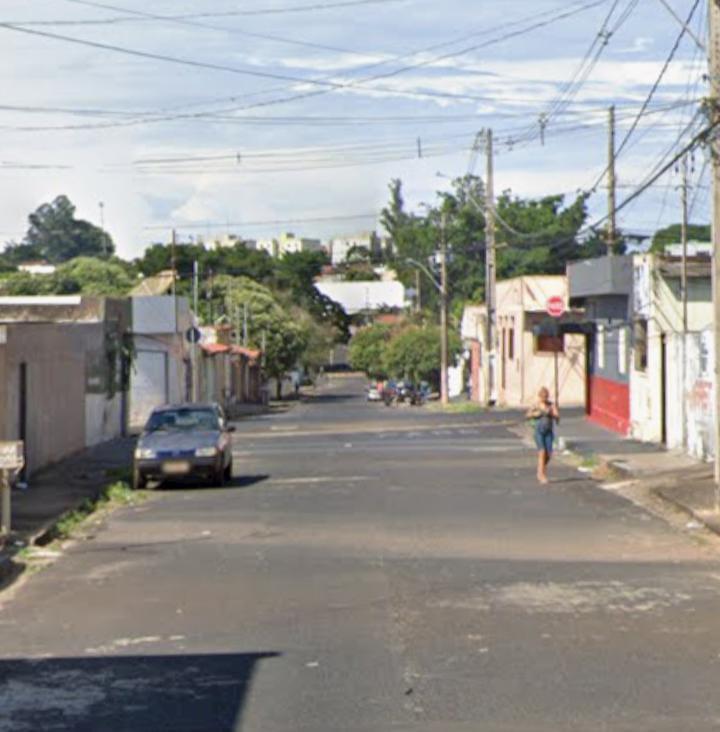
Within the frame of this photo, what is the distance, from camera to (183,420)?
3053 centimetres

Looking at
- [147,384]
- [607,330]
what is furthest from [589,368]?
[147,384]

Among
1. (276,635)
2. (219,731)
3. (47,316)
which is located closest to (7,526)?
(276,635)

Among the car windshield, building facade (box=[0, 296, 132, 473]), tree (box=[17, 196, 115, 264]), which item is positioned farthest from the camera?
tree (box=[17, 196, 115, 264])

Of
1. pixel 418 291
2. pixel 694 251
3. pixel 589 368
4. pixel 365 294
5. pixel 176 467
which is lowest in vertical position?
pixel 176 467

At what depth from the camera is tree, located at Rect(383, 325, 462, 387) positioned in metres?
108

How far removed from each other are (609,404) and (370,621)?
35825mm

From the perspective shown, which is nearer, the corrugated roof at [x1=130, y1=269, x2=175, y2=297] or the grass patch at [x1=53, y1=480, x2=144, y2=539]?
the grass patch at [x1=53, y1=480, x2=144, y2=539]

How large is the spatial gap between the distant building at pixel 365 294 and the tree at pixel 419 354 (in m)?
55.6

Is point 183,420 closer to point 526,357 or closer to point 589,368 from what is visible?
point 589,368

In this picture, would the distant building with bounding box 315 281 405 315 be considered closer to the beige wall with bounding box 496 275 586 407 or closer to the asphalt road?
the beige wall with bounding box 496 275 586 407

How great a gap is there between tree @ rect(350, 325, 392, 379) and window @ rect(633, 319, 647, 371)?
75407mm

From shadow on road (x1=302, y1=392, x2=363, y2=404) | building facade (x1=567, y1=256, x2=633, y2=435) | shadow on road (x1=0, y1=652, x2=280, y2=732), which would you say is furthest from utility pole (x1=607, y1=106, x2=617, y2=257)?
shadow on road (x1=302, y1=392, x2=363, y2=404)

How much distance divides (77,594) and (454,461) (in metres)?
20.0

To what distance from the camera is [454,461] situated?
115 ft
